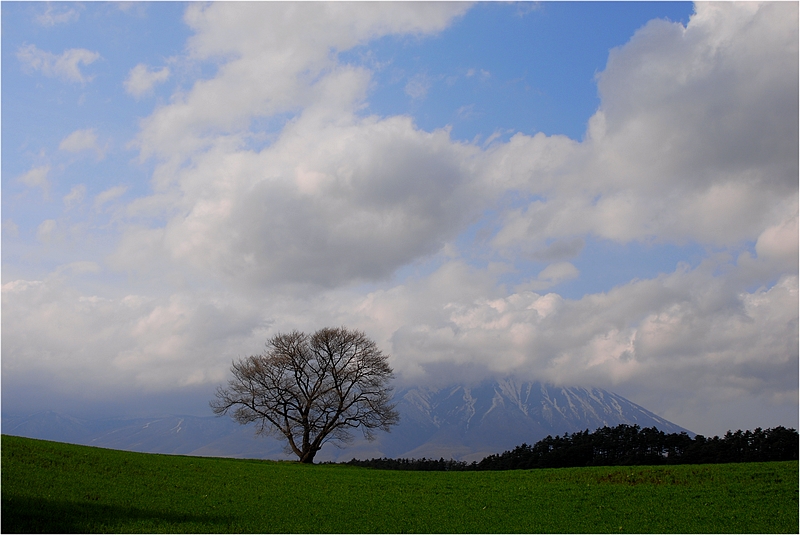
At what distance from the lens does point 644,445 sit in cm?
6594

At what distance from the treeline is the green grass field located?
2401 centimetres

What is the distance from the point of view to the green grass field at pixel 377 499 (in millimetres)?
21984

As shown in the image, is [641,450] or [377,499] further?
[641,450]

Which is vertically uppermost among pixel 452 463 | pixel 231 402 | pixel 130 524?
pixel 231 402

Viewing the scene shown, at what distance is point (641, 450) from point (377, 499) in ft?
155

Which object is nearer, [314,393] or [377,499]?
[377,499]

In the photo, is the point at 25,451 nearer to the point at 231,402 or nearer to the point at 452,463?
the point at 231,402

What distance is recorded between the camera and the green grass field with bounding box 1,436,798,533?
21984mm

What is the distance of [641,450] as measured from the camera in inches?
2564

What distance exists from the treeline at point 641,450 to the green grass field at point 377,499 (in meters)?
24.0

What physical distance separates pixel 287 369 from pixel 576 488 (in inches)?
1380

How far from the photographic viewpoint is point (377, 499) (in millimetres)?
29641

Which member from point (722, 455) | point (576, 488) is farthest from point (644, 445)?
point (576, 488)

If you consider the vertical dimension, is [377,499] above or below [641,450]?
above
